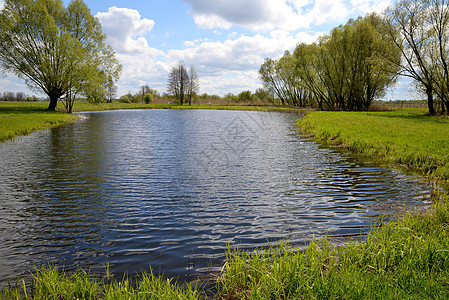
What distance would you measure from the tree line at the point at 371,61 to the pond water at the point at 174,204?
26.7 meters

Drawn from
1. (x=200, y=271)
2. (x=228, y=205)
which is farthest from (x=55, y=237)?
(x=228, y=205)

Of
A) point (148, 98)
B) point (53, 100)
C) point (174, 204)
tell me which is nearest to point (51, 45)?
point (53, 100)

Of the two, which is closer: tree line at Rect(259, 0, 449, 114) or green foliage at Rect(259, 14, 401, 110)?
tree line at Rect(259, 0, 449, 114)

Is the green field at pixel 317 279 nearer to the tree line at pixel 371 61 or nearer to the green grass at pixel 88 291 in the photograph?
the green grass at pixel 88 291

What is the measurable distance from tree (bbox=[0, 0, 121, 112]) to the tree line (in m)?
41.0

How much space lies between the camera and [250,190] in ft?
30.4

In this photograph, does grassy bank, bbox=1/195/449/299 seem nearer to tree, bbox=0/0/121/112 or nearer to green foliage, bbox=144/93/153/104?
tree, bbox=0/0/121/112

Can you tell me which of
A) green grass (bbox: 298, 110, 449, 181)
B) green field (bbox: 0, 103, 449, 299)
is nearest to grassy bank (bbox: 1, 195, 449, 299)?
green field (bbox: 0, 103, 449, 299)

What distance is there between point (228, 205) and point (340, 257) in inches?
152

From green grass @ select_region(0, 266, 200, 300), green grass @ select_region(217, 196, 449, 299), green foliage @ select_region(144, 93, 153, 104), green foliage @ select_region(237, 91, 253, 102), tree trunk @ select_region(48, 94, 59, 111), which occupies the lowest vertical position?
green grass @ select_region(0, 266, 200, 300)

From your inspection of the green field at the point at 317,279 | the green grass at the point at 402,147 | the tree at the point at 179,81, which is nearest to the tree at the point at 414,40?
the green grass at the point at 402,147

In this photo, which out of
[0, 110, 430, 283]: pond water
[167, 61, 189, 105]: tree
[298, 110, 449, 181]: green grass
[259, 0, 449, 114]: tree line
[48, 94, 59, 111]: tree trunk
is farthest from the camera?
[167, 61, 189, 105]: tree

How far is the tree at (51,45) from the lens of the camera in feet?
123

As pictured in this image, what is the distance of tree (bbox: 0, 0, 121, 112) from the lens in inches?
1480
